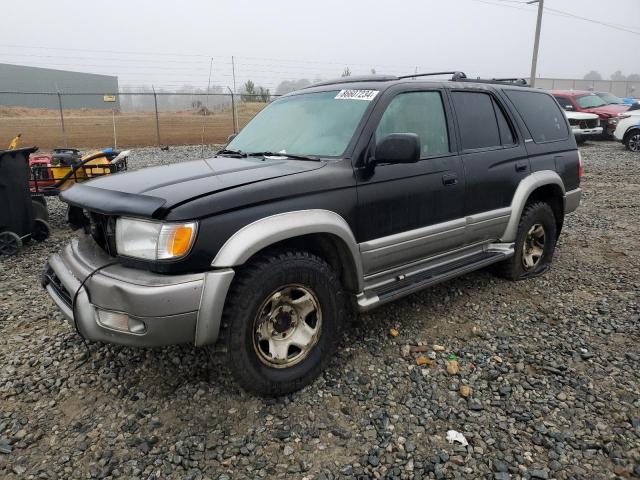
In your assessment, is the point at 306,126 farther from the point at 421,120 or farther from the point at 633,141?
the point at 633,141

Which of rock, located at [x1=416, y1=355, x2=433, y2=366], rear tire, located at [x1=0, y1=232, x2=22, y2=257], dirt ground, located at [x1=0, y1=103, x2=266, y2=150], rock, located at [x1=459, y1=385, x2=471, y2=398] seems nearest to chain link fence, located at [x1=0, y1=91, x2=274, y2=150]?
dirt ground, located at [x1=0, y1=103, x2=266, y2=150]

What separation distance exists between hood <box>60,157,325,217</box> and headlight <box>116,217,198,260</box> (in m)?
0.07

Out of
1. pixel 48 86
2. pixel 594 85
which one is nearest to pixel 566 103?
pixel 594 85

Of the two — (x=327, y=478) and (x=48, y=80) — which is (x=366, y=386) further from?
(x=48, y=80)

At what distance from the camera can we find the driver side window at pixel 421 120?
341cm

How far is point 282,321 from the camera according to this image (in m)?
2.85

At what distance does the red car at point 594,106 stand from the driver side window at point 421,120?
15.3 meters

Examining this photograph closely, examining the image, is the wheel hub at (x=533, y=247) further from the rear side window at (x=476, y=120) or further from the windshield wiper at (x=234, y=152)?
the windshield wiper at (x=234, y=152)

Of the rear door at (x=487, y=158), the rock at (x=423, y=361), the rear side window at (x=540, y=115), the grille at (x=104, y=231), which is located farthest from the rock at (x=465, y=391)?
the rear side window at (x=540, y=115)

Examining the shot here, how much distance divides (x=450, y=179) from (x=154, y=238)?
2256 millimetres

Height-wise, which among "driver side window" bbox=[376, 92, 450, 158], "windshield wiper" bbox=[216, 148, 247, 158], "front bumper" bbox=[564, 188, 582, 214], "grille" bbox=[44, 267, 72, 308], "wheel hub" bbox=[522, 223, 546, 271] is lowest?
"wheel hub" bbox=[522, 223, 546, 271]

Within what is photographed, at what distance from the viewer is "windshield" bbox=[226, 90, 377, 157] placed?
3.31 metres

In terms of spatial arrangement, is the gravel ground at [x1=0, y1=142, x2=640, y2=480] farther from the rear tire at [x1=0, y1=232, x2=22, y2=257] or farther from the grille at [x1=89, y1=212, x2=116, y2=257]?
the rear tire at [x1=0, y1=232, x2=22, y2=257]

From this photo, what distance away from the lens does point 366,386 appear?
3.01 meters
